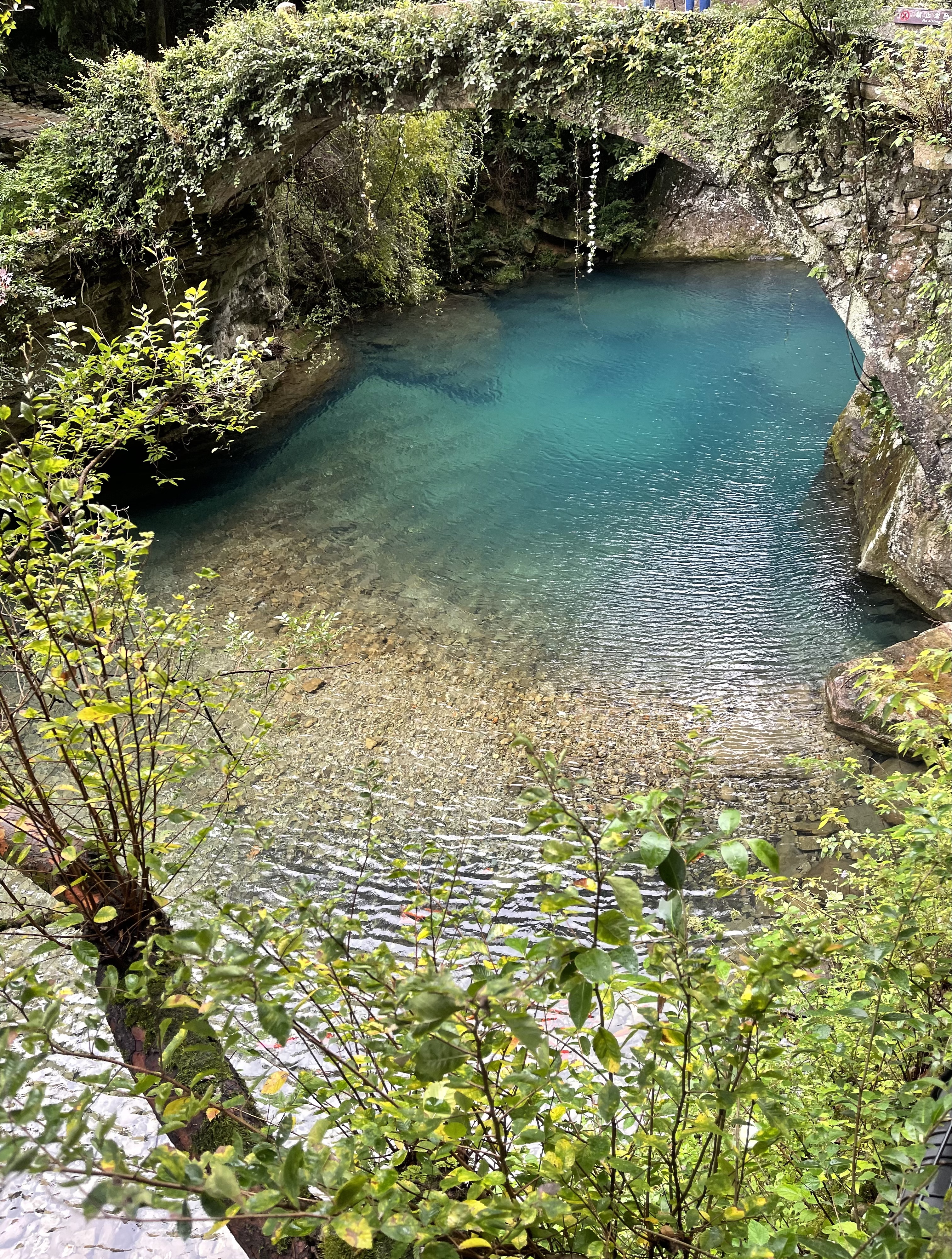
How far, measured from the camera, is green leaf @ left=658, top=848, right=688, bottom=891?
0.81 meters

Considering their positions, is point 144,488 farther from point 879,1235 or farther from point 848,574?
point 879,1235

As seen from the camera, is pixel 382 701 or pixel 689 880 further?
pixel 382 701

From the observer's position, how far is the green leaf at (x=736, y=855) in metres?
0.78

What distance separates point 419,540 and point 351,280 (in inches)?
251

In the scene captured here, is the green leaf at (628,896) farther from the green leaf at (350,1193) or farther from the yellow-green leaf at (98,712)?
the yellow-green leaf at (98,712)

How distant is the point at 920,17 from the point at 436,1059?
17.5ft

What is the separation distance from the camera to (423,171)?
10266 mm

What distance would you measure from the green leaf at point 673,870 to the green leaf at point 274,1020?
1.34 feet

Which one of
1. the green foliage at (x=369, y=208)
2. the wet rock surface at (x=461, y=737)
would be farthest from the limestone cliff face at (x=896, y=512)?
the green foliage at (x=369, y=208)

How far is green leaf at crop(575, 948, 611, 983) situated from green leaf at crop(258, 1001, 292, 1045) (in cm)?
30

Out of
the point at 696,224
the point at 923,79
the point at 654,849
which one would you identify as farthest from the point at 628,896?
the point at 696,224

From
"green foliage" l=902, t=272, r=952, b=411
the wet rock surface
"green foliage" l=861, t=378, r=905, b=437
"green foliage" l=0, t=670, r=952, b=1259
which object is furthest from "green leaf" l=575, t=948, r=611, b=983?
"green foliage" l=861, t=378, r=905, b=437

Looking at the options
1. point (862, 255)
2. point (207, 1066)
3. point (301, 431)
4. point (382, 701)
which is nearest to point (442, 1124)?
point (207, 1066)

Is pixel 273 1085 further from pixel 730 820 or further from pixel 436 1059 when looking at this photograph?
pixel 730 820
